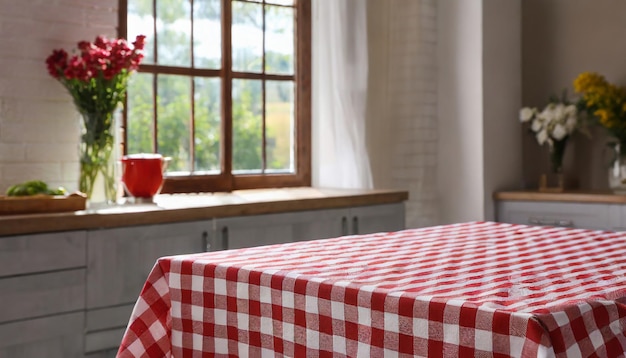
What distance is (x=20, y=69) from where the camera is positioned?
350 centimetres

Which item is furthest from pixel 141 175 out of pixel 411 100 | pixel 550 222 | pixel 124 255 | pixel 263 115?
pixel 550 222

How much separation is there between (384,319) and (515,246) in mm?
810

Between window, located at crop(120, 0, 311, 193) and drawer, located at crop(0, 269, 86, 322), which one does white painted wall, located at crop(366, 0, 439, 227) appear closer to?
window, located at crop(120, 0, 311, 193)

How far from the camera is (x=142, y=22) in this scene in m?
4.10

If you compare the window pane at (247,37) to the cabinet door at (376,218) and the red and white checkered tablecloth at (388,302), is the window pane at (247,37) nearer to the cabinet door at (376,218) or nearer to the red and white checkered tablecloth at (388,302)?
the cabinet door at (376,218)

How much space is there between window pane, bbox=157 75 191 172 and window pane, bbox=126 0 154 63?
0.47ft

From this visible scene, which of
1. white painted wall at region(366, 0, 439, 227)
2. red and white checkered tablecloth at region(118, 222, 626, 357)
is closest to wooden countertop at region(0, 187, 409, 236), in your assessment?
white painted wall at region(366, 0, 439, 227)

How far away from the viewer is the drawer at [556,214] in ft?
14.4

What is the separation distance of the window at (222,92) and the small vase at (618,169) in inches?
65.4

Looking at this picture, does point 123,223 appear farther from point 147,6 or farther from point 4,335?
point 147,6

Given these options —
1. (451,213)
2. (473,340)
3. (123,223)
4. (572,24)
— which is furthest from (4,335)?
(572,24)

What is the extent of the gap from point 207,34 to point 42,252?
73.1 inches

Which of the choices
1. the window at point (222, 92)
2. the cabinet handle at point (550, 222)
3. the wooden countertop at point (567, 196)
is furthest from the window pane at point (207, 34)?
the cabinet handle at point (550, 222)

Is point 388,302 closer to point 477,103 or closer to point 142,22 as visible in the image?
point 142,22
